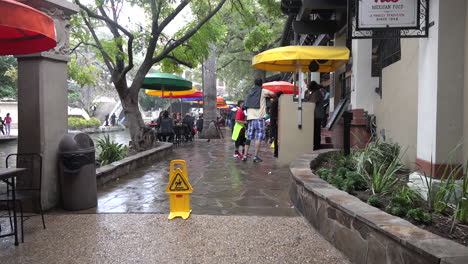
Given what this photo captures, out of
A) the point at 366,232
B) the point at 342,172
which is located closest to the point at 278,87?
the point at 342,172

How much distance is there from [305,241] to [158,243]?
147 centimetres

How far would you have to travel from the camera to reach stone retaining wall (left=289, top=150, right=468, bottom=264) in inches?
93.8

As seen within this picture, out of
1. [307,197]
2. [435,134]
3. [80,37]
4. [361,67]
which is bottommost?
[307,197]

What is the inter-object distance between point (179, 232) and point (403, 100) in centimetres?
442

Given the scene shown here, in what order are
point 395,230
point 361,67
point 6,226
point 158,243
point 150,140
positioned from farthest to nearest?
point 150,140 → point 361,67 → point 6,226 → point 158,243 → point 395,230

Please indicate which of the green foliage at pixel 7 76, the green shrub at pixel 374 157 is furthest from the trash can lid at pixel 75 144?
the green foliage at pixel 7 76

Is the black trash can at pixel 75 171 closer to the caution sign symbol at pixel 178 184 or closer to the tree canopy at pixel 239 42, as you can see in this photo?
the caution sign symbol at pixel 178 184

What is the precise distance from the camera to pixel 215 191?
6.10 meters

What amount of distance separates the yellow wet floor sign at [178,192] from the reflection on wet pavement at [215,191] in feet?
0.88

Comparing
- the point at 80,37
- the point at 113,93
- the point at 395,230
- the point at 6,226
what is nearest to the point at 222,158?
the point at 80,37

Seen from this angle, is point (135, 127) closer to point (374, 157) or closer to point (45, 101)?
point (45, 101)

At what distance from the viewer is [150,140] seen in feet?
35.8

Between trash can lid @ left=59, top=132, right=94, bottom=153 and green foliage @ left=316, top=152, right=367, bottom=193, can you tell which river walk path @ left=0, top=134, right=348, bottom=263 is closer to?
green foliage @ left=316, top=152, right=367, bottom=193

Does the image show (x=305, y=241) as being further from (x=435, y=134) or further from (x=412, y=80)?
(x=412, y=80)
